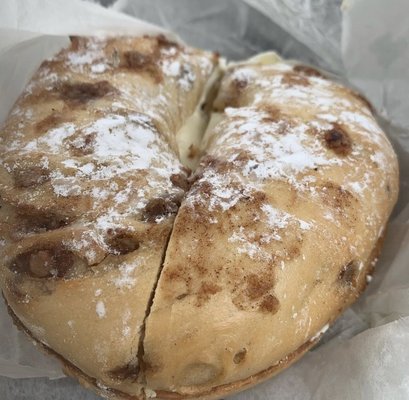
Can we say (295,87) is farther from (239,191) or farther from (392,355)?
(392,355)

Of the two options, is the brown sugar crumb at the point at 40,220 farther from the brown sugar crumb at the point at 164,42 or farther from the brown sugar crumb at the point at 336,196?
the brown sugar crumb at the point at 164,42

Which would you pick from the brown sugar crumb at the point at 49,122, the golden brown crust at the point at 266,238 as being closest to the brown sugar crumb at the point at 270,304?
the golden brown crust at the point at 266,238

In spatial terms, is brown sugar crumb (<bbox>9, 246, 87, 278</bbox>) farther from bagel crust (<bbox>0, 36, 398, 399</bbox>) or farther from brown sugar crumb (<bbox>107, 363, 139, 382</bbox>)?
brown sugar crumb (<bbox>107, 363, 139, 382</bbox>)

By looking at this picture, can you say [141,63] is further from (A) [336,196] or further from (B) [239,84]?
(A) [336,196]

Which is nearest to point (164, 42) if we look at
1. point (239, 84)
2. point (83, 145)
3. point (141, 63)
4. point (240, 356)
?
point (141, 63)

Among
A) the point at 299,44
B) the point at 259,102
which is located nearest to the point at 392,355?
the point at 259,102
